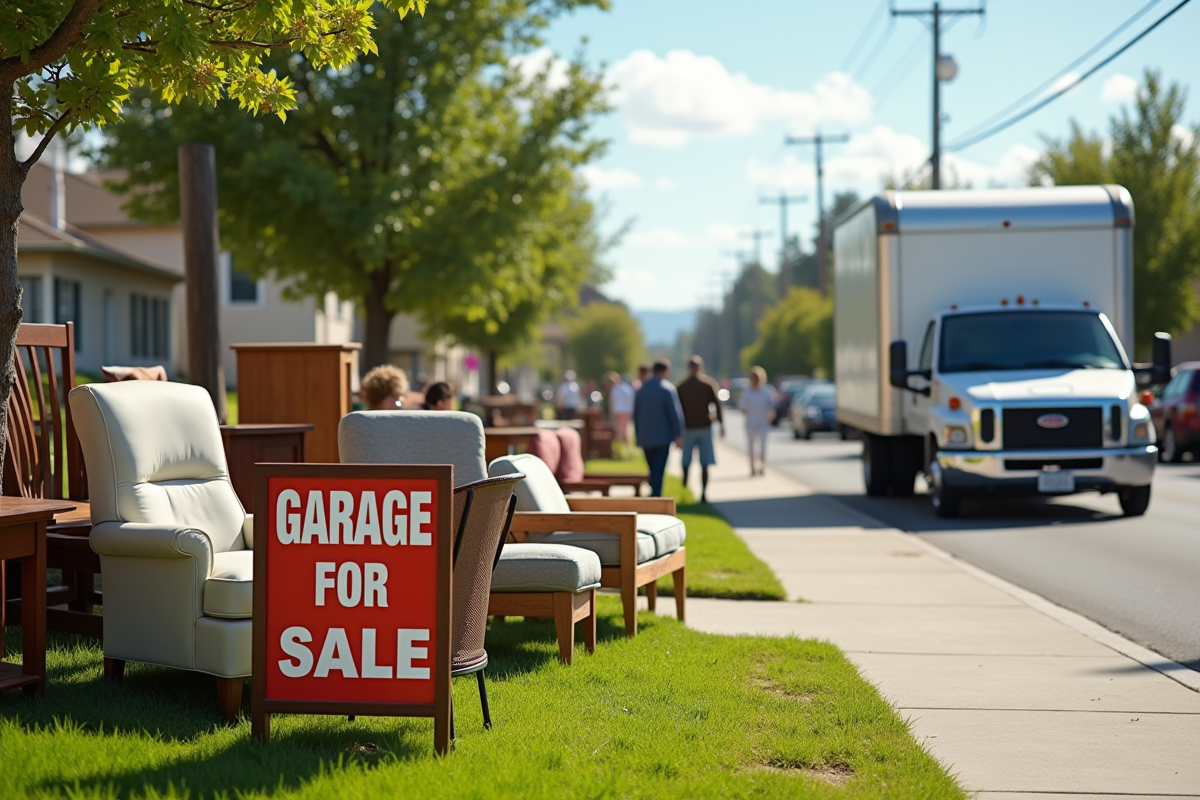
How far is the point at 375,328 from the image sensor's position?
954 inches

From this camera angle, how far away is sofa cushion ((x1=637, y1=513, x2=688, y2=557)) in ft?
26.7

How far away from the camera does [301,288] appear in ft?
77.7

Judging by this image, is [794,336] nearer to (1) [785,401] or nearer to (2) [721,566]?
(1) [785,401]

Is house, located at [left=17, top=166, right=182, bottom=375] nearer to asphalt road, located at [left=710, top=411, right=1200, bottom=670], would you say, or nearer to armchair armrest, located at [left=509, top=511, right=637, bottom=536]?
asphalt road, located at [left=710, top=411, right=1200, bottom=670]

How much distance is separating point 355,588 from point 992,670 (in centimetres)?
380

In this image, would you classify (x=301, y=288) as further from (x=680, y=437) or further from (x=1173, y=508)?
(x=1173, y=508)

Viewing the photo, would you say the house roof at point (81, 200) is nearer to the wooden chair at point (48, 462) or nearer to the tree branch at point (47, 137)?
the wooden chair at point (48, 462)

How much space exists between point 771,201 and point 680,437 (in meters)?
68.4

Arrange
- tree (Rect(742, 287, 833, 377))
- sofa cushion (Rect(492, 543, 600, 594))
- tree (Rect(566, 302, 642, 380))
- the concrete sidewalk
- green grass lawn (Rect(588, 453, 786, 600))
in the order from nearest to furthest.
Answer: the concrete sidewalk
sofa cushion (Rect(492, 543, 600, 594))
green grass lawn (Rect(588, 453, 786, 600))
tree (Rect(742, 287, 833, 377))
tree (Rect(566, 302, 642, 380))

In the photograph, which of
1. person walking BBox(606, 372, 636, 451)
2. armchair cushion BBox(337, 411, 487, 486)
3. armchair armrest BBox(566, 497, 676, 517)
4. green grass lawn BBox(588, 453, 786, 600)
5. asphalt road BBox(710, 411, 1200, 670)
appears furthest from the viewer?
person walking BBox(606, 372, 636, 451)

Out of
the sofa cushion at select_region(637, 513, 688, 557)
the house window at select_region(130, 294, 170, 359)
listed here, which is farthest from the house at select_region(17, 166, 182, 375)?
the sofa cushion at select_region(637, 513, 688, 557)

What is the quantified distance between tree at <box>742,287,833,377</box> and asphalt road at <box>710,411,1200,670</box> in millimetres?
46116

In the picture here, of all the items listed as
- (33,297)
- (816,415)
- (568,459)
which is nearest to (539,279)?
(33,297)

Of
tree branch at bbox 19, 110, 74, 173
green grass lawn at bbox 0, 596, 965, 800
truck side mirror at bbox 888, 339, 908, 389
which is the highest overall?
tree branch at bbox 19, 110, 74, 173
